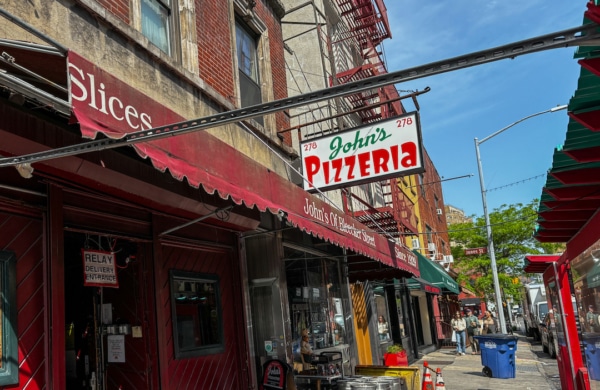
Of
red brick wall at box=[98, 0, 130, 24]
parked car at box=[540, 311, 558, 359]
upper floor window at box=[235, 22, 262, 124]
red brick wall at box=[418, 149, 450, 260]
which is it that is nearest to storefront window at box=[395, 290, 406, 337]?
parked car at box=[540, 311, 558, 359]

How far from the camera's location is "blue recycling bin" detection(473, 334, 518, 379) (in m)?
13.4

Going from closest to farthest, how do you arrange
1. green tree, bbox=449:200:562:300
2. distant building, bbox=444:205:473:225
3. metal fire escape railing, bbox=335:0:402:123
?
1. metal fire escape railing, bbox=335:0:402:123
2. green tree, bbox=449:200:562:300
3. distant building, bbox=444:205:473:225

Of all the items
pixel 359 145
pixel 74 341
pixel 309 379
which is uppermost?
pixel 359 145

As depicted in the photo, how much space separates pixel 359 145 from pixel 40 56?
6.41 metres

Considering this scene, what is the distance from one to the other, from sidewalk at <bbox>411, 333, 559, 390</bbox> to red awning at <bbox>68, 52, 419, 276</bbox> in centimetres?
609

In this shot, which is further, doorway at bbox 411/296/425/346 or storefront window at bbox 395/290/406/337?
doorway at bbox 411/296/425/346

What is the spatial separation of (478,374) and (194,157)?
40.6 ft

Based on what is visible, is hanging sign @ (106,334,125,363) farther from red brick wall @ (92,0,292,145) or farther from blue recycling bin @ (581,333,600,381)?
blue recycling bin @ (581,333,600,381)

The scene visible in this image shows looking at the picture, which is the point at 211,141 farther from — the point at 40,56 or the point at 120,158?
the point at 40,56

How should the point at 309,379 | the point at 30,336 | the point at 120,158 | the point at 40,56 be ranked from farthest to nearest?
the point at 309,379
the point at 120,158
the point at 30,336
the point at 40,56

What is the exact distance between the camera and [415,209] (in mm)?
29484

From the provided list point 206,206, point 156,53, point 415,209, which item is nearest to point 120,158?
point 206,206

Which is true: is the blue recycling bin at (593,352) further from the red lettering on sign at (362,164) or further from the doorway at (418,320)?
the doorway at (418,320)

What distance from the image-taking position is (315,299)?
10.9 meters
